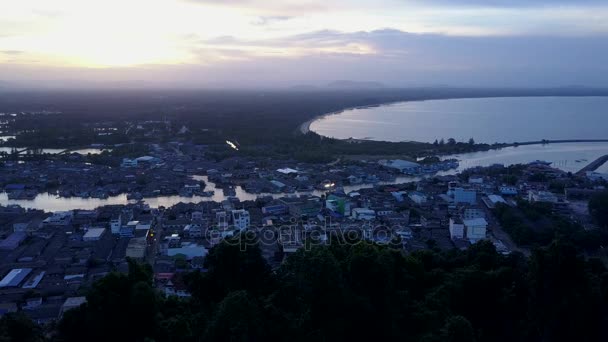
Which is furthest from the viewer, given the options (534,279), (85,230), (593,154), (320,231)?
(593,154)

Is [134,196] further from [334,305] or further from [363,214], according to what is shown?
[334,305]

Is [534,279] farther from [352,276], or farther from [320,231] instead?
[320,231]

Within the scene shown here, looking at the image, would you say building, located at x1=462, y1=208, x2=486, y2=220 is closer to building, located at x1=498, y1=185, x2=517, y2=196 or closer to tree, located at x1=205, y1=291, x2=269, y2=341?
building, located at x1=498, y1=185, x2=517, y2=196

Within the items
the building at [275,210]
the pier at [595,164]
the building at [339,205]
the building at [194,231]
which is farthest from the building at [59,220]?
the pier at [595,164]

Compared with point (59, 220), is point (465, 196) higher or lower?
higher

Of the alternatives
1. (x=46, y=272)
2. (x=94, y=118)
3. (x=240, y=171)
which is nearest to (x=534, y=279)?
(x=46, y=272)

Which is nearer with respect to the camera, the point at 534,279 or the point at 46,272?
the point at 534,279

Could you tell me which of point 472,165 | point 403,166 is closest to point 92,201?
point 403,166
